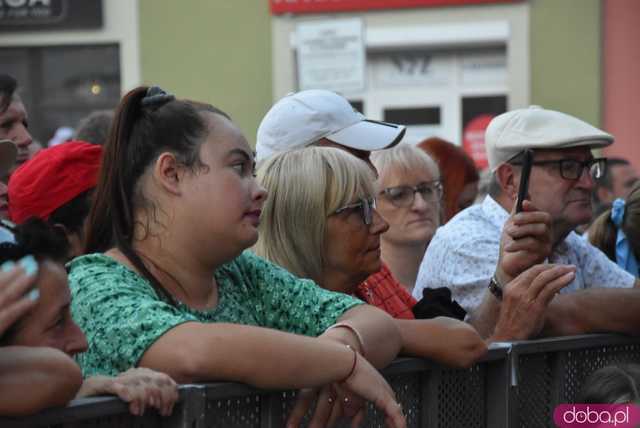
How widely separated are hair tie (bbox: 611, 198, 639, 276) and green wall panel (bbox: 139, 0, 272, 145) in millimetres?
12118

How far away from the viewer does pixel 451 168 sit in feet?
25.3

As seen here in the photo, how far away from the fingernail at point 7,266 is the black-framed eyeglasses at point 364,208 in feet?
4.76

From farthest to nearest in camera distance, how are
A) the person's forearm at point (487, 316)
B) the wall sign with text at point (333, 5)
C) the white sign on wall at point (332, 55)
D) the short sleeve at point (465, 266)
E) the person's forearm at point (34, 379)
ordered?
1. the wall sign with text at point (333, 5)
2. the white sign on wall at point (332, 55)
3. the short sleeve at point (465, 266)
4. the person's forearm at point (487, 316)
5. the person's forearm at point (34, 379)

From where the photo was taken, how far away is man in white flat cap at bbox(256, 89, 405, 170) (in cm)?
483

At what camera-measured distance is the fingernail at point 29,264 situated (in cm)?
264

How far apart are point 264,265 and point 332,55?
7188mm

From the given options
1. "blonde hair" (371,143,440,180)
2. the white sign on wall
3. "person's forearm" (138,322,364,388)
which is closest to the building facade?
the white sign on wall

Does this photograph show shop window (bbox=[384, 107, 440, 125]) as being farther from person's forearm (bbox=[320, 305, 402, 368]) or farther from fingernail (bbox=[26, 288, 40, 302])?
fingernail (bbox=[26, 288, 40, 302])

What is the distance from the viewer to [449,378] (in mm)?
3621

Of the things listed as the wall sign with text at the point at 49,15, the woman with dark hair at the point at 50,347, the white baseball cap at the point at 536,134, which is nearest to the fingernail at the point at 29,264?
the woman with dark hair at the point at 50,347

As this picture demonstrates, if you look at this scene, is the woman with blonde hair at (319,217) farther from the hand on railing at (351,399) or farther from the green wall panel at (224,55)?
the green wall panel at (224,55)

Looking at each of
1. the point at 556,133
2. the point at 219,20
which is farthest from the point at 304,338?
the point at 219,20

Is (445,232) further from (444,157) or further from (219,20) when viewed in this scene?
(219,20)

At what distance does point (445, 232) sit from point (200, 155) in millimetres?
1735
